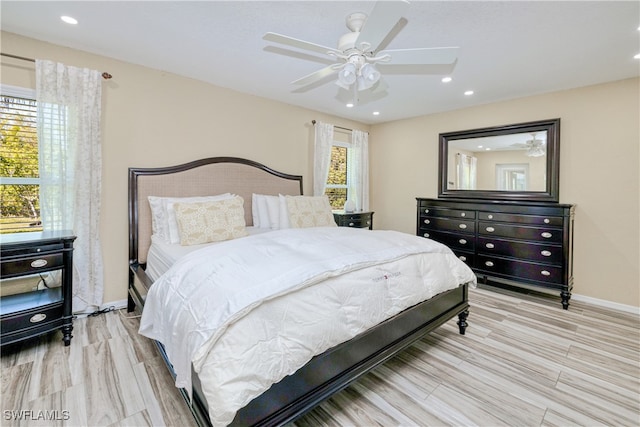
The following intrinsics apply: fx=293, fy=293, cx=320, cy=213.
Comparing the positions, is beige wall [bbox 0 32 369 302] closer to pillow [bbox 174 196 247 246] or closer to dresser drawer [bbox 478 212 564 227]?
pillow [bbox 174 196 247 246]

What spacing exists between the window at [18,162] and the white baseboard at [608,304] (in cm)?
579

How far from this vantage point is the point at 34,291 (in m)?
2.52

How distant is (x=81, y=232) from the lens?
272 cm

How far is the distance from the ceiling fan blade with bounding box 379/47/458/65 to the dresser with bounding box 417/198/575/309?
2.35m

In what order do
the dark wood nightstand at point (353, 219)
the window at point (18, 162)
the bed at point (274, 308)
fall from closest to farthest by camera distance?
1. the bed at point (274, 308)
2. the window at point (18, 162)
3. the dark wood nightstand at point (353, 219)

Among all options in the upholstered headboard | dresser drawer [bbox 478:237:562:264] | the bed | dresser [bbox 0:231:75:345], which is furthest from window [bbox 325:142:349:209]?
dresser [bbox 0:231:75:345]

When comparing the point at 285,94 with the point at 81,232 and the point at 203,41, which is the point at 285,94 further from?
the point at 81,232

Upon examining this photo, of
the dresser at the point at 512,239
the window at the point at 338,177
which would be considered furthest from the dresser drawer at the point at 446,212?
the window at the point at 338,177

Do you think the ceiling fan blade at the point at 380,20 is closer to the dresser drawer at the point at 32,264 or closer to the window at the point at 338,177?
the dresser drawer at the point at 32,264

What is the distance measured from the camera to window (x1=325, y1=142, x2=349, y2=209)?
5.16 metres

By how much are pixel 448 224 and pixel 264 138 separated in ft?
9.51

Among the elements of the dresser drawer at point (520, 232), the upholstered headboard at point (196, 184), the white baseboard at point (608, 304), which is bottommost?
the white baseboard at point (608, 304)

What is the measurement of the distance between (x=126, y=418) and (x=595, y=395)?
287 cm

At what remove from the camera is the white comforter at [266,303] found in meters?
1.19
